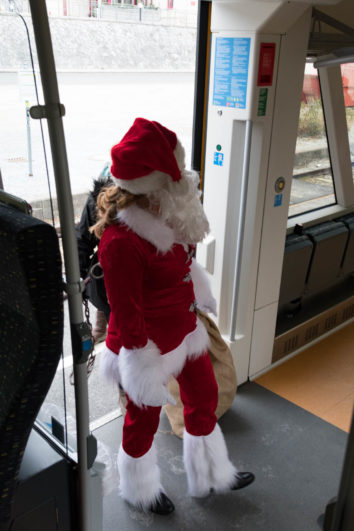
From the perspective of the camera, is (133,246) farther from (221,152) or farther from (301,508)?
(301,508)

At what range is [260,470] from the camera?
2.95 meters

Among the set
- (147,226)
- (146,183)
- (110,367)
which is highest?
(146,183)

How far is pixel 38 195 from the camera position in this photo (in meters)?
1.70

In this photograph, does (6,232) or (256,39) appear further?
(256,39)

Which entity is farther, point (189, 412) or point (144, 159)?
point (189, 412)

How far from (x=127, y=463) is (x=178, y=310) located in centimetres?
81

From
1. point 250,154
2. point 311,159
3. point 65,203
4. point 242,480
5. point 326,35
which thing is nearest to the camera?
point 65,203

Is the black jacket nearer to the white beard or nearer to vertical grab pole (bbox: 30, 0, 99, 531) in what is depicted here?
the white beard

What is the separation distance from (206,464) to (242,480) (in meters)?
0.28

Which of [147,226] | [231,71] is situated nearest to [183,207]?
[147,226]

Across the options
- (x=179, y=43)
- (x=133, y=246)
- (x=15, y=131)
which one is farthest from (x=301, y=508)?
(x=179, y=43)

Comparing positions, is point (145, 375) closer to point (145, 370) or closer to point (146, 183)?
point (145, 370)

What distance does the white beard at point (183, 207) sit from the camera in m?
2.19

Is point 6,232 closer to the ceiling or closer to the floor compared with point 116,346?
closer to the ceiling
